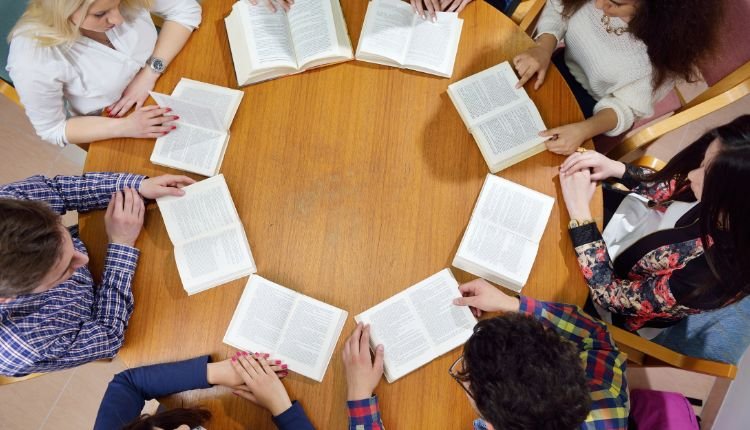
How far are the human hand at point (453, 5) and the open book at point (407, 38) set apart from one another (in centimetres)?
2

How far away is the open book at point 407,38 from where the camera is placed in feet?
5.10

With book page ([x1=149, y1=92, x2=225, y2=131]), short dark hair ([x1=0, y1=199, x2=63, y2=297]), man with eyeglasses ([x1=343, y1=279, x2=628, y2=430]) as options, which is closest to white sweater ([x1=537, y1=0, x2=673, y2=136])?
man with eyeglasses ([x1=343, y1=279, x2=628, y2=430])

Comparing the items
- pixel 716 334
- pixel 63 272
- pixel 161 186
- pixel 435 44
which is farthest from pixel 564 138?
pixel 63 272

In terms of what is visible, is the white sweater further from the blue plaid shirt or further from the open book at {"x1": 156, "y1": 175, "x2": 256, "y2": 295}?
the blue plaid shirt

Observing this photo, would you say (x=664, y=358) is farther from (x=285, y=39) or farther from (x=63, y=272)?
(x=63, y=272)

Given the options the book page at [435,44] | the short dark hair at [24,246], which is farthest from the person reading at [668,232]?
the short dark hair at [24,246]

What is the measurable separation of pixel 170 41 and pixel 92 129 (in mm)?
353

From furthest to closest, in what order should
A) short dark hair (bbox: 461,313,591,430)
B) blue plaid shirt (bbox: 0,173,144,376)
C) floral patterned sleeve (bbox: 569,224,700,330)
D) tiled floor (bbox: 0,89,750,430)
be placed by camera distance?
tiled floor (bbox: 0,89,750,430) → floral patterned sleeve (bbox: 569,224,700,330) → blue plaid shirt (bbox: 0,173,144,376) → short dark hair (bbox: 461,313,591,430)

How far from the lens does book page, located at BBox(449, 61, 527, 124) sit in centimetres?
152

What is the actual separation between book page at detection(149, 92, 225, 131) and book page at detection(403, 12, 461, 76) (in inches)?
23.0

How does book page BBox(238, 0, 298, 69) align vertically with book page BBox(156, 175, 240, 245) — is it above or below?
above

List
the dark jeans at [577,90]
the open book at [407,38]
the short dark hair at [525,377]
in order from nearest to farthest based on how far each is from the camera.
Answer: the short dark hair at [525,377]
the open book at [407,38]
the dark jeans at [577,90]

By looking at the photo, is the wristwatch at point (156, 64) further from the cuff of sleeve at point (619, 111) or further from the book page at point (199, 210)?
the cuff of sleeve at point (619, 111)

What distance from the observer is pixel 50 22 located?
1.37 meters
